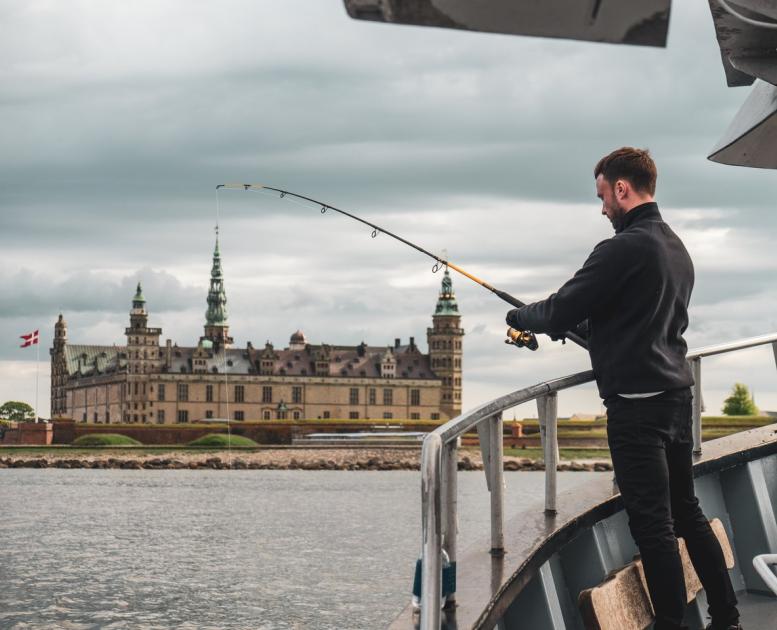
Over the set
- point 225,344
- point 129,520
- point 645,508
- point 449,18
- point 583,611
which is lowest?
point 129,520

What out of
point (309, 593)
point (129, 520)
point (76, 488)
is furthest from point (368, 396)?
point (309, 593)

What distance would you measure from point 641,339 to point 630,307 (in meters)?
0.08

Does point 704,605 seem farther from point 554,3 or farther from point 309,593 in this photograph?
point 309,593

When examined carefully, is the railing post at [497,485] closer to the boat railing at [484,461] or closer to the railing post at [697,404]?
the boat railing at [484,461]

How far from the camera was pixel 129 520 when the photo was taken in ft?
95.2

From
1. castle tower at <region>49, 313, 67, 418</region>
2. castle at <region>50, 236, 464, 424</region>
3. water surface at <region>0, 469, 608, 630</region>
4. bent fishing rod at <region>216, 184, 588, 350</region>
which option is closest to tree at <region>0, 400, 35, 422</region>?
castle tower at <region>49, 313, 67, 418</region>

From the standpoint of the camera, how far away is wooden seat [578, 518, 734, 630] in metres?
3.09

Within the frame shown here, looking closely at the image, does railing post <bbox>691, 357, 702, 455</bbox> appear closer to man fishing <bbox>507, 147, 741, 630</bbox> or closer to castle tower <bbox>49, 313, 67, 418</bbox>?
man fishing <bbox>507, 147, 741, 630</bbox>

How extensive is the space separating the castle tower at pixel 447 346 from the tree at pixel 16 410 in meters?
52.4

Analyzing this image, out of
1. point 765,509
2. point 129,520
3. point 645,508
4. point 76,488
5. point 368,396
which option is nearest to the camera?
point 645,508

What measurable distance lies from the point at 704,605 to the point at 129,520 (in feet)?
87.1

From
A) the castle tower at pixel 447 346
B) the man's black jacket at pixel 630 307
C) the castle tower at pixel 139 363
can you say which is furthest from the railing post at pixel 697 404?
the castle tower at pixel 447 346

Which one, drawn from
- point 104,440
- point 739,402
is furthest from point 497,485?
point 739,402

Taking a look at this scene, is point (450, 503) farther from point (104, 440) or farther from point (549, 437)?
point (104, 440)
